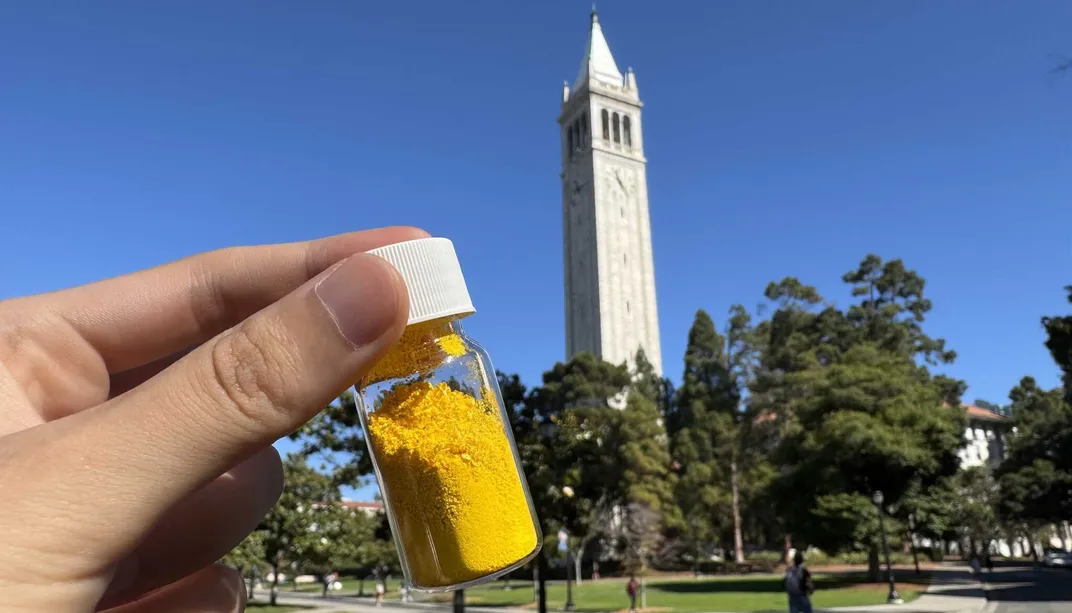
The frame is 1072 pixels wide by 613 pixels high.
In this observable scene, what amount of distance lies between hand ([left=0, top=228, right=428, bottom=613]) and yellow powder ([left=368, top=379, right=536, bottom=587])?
22 cm

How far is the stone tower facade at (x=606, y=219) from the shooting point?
5566 centimetres

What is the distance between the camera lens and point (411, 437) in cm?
156

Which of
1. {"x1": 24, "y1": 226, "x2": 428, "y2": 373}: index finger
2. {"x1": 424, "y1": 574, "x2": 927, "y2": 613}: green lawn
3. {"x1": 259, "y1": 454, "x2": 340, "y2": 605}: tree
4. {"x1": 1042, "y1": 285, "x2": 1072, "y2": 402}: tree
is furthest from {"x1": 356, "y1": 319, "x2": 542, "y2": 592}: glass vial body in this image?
{"x1": 1042, "y1": 285, "x2": 1072, "y2": 402}: tree

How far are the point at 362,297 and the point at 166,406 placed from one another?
40cm

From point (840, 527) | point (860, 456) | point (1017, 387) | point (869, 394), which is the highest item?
point (1017, 387)

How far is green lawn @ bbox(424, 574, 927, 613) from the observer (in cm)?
2200

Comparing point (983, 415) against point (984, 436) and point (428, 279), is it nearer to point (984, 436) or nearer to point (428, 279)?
point (984, 436)

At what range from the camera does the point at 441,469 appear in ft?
5.06

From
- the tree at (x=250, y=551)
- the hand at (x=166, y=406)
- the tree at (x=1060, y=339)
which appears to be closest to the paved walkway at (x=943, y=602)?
the tree at (x=1060, y=339)

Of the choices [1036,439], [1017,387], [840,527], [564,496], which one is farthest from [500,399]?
[1017,387]

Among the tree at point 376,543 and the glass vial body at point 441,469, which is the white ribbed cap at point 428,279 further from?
the tree at point 376,543

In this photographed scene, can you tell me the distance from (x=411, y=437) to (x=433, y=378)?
175 mm

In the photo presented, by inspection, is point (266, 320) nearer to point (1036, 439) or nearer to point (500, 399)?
point (500, 399)

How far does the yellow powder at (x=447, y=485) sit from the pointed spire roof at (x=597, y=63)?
63.0 meters
